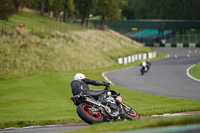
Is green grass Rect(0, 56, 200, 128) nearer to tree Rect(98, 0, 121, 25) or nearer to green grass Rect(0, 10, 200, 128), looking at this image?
green grass Rect(0, 10, 200, 128)

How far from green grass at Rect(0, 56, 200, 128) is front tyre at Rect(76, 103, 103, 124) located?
9.18 ft

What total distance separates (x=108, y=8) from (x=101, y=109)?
75556 mm

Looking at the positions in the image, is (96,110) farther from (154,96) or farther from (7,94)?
(7,94)

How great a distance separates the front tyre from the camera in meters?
11.2

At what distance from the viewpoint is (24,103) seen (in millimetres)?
21484

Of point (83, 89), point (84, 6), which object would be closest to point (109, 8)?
point (84, 6)

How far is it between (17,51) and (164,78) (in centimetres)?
1662

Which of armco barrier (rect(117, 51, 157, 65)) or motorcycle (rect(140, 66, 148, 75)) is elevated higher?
motorcycle (rect(140, 66, 148, 75))

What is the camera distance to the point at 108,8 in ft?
282

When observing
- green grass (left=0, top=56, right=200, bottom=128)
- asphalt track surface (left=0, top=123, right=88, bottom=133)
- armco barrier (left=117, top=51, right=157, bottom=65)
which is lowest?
armco barrier (left=117, top=51, right=157, bottom=65)

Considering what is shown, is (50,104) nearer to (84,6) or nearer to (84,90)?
(84,90)

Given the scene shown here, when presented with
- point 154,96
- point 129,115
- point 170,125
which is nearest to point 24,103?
point 154,96

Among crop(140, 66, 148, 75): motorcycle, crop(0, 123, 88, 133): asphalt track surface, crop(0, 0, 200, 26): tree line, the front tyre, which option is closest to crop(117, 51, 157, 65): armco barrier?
crop(140, 66, 148, 75): motorcycle

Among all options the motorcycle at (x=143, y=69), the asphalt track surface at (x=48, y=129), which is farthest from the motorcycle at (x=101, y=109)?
the motorcycle at (x=143, y=69)
